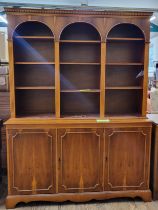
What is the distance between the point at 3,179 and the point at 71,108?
4.51 ft

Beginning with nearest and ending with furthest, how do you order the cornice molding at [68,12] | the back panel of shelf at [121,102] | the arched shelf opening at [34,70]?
the cornice molding at [68,12] < the arched shelf opening at [34,70] < the back panel of shelf at [121,102]

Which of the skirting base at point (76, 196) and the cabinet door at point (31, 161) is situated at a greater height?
the cabinet door at point (31, 161)

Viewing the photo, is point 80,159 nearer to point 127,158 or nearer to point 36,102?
point 127,158

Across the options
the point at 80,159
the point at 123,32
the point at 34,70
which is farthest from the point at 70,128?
the point at 123,32

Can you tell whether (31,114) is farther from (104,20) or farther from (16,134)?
Result: (104,20)

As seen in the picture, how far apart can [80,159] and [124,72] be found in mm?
1233

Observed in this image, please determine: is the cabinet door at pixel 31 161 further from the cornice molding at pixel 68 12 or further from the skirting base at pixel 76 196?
the cornice molding at pixel 68 12

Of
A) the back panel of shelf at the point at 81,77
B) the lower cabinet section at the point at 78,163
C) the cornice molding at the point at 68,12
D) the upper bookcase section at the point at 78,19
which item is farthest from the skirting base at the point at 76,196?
the cornice molding at the point at 68,12

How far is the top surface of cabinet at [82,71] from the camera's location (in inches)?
102

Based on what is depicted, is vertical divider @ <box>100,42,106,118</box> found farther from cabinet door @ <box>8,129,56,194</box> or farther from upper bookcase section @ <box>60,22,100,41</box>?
cabinet door @ <box>8,129,56,194</box>

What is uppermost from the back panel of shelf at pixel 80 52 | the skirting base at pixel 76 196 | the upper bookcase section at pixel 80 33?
the upper bookcase section at pixel 80 33

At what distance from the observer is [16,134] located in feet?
7.97

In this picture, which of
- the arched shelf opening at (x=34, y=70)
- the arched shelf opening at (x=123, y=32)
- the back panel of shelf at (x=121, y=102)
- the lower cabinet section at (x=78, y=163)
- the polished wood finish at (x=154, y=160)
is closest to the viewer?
the lower cabinet section at (x=78, y=163)

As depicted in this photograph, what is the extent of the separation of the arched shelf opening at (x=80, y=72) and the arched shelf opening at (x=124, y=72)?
164 millimetres
